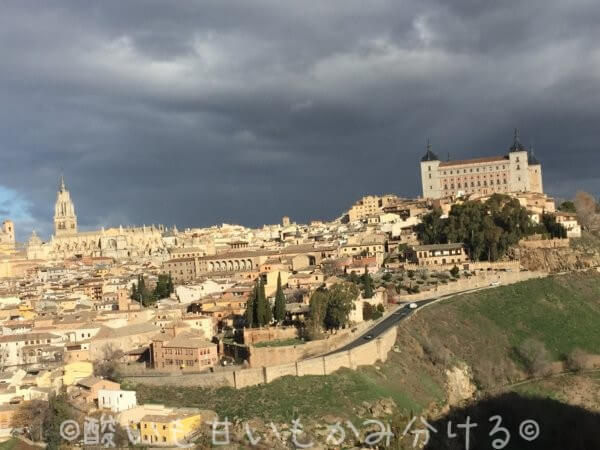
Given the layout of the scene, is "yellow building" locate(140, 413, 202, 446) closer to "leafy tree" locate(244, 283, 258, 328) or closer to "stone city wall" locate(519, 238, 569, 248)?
"leafy tree" locate(244, 283, 258, 328)

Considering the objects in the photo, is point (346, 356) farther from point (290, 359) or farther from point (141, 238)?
point (141, 238)

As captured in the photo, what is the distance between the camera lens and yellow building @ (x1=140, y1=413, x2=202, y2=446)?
115 ft

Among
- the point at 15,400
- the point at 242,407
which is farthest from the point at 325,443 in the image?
the point at 15,400

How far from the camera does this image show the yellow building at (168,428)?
115 feet

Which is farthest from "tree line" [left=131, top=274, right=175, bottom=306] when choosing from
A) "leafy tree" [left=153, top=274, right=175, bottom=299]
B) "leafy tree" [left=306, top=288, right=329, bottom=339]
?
"leafy tree" [left=306, top=288, right=329, bottom=339]

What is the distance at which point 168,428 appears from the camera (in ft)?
116

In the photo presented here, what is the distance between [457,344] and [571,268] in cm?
2018

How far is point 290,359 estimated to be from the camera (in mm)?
43344

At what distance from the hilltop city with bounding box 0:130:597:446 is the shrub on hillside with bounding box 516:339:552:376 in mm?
7394

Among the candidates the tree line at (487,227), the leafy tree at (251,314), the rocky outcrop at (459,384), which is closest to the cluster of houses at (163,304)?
the tree line at (487,227)

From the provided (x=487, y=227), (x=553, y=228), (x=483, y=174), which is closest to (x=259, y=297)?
(x=487, y=227)

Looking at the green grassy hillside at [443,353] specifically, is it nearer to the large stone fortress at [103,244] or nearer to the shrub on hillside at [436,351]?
the shrub on hillside at [436,351]

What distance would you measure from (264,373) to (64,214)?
114 meters

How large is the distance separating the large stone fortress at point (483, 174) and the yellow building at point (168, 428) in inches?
2550
